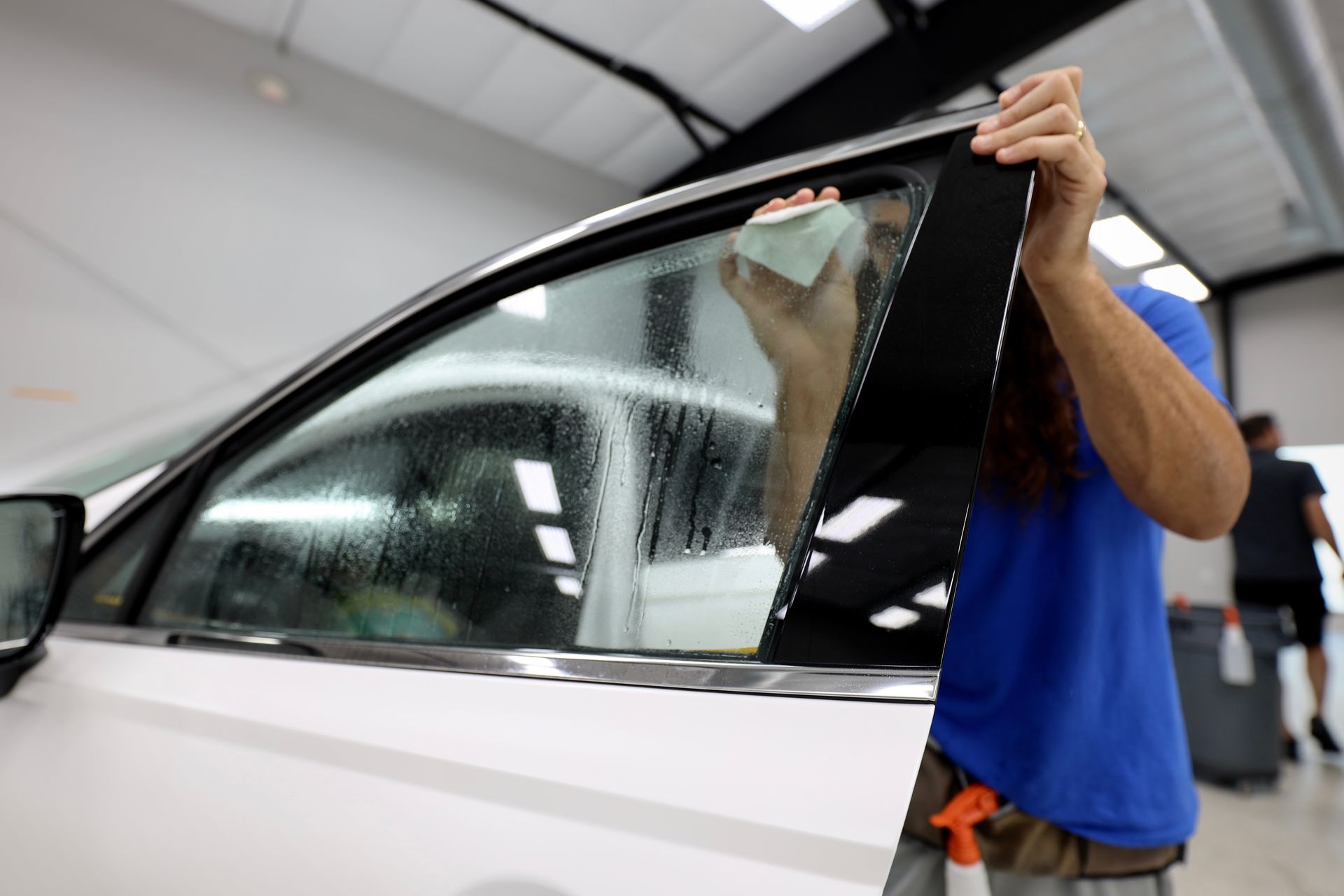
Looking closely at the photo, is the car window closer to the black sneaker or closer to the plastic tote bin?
the plastic tote bin

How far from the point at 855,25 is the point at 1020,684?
3.73 meters

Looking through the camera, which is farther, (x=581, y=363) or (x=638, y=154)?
(x=638, y=154)

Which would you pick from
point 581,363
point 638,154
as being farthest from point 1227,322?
point 581,363

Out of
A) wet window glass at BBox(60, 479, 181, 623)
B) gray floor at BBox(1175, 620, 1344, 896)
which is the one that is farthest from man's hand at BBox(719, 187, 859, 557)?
gray floor at BBox(1175, 620, 1344, 896)

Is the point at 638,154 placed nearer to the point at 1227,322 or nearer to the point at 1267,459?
the point at 1267,459

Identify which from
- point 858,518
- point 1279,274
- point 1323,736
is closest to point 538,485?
point 858,518

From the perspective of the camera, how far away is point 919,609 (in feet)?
1.37

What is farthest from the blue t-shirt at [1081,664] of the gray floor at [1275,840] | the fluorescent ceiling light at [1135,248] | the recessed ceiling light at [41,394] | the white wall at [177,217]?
the recessed ceiling light at [41,394]

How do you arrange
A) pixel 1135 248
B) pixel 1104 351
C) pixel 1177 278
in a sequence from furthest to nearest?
pixel 1177 278 → pixel 1135 248 → pixel 1104 351

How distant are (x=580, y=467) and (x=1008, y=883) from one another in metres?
0.72

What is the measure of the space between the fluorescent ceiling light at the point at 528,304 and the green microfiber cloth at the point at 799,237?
8.9 inches

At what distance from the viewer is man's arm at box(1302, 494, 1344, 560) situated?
10.3 ft

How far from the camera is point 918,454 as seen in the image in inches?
17.6

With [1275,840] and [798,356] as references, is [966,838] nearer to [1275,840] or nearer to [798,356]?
[798,356]
